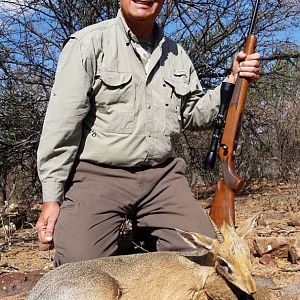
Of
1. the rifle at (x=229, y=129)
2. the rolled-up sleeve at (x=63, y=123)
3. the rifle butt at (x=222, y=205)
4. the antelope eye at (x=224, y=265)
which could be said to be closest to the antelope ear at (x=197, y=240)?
the antelope eye at (x=224, y=265)

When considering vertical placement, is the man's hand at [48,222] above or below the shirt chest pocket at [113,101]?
below

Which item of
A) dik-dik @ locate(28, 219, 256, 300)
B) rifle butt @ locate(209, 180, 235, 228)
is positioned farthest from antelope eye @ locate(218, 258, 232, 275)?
rifle butt @ locate(209, 180, 235, 228)

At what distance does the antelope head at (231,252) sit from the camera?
11.8ft

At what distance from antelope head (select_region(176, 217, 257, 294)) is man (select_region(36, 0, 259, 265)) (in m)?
0.66

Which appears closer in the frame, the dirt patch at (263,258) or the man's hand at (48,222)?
the man's hand at (48,222)

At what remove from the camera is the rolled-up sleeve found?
14.8 feet

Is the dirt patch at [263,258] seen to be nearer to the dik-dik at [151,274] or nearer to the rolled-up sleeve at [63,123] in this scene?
the dik-dik at [151,274]

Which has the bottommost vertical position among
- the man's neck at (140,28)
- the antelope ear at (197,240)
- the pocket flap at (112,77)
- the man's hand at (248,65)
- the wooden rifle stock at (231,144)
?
the antelope ear at (197,240)

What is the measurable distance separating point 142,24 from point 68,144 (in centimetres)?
109

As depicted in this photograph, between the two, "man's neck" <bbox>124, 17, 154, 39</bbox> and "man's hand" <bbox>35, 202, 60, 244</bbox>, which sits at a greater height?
"man's neck" <bbox>124, 17, 154, 39</bbox>

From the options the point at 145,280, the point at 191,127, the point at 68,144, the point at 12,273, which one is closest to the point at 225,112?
the point at 191,127

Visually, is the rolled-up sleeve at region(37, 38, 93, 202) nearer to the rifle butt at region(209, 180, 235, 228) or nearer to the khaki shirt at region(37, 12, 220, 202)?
the khaki shirt at region(37, 12, 220, 202)

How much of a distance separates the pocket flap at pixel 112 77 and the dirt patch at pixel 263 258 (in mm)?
1951

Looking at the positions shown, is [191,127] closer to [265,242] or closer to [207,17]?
[265,242]
